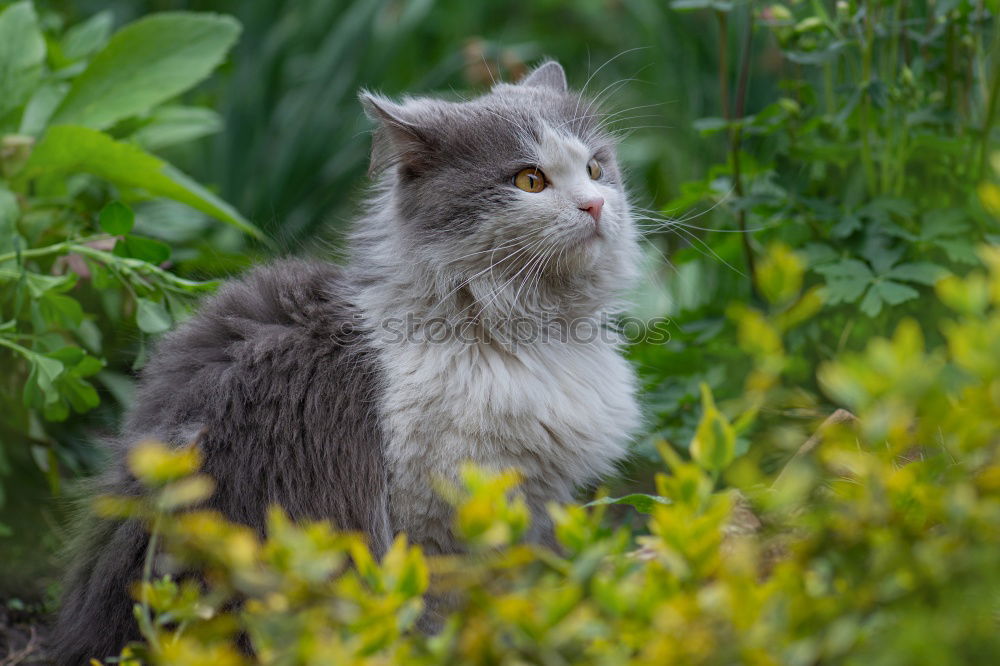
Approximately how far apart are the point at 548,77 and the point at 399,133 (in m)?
0.52

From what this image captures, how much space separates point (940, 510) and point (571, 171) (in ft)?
3.50

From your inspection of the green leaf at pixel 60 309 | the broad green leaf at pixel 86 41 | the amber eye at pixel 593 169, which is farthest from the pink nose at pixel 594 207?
the broad green leaf at pixel 86 41

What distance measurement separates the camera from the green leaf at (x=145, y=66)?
244 cm

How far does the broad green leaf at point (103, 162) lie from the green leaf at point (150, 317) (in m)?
0.37

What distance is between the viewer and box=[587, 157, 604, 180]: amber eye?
6.24 feet

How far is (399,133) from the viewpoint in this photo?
1.79 m

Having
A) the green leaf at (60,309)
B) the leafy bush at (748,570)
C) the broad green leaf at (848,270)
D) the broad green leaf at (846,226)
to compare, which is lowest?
the broad green leaf at (848,270)

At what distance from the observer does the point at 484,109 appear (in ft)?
6.01

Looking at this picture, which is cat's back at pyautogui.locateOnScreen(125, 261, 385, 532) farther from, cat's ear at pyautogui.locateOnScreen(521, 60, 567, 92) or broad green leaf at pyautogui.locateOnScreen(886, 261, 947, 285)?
broad green leaf at pyautogui.locateOnScreen(886, 261, 947, 285)

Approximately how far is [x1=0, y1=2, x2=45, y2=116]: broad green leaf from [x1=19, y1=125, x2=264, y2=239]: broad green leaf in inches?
8.8

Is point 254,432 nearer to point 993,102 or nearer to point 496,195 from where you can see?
point 496,195

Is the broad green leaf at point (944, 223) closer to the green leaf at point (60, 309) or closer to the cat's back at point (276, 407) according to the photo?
the cat's back at point (276, 407)

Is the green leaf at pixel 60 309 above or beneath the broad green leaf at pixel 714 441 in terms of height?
beneath

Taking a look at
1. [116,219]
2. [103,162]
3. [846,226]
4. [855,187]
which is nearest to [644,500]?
[846,226]
